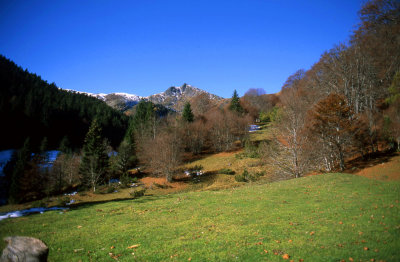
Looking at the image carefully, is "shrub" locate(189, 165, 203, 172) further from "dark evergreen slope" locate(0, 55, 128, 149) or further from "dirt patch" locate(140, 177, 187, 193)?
"dark evergreen slope" locate(0, 55, 128, 149)

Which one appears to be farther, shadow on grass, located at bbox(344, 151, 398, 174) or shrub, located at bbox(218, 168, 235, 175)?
shrub, located at bbox(218, 168, 235, 175)

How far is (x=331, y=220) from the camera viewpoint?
8.09 m

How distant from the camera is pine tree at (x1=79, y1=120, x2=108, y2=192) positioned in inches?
1287

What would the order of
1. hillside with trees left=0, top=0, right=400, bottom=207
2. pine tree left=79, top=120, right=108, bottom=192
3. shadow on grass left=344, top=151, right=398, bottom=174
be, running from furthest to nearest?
pine tree left=79, top=120, right=108, bottom=192, hillside with trees left=0, top=0, right=400, bottom=207, shadow on grass left=344, top=151, right=398, bottom=174

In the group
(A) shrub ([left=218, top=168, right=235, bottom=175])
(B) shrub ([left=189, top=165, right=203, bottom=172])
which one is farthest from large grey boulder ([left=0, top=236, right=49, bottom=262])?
(B) shrub ([left=189, top=165, right=203, bottom=172])

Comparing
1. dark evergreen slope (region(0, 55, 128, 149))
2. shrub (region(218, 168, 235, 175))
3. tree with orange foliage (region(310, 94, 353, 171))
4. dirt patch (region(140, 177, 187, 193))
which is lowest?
dirt patch (region(140, 177, 187, 193))

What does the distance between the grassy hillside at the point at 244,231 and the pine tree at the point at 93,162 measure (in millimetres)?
22538

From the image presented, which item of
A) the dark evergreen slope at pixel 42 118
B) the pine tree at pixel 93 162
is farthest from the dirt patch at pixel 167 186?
the dark evergreen slope at pixel 42 118

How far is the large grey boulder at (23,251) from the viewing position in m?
3.62

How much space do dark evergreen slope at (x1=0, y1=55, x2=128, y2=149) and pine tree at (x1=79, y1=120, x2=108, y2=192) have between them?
137ft

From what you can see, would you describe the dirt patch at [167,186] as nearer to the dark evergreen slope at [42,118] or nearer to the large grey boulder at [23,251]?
the large grey boulder at [23,251]

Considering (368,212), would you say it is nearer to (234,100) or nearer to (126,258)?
(126,258)

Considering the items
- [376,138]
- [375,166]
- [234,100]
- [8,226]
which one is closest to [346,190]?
[375,166]

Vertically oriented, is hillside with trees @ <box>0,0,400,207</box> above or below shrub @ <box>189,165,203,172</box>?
above
